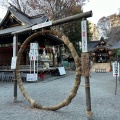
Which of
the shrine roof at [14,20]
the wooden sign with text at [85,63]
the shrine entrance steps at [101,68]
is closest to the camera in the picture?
the wooden sign with text at [85,63]

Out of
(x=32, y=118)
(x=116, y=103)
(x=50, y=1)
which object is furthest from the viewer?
(x=50, y=1)

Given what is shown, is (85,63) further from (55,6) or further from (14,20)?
(55,6)

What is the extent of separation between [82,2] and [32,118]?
88.1 feet

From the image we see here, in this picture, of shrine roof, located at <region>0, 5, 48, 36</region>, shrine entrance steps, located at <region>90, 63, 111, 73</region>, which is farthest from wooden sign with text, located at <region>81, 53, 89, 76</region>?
shrine entrance steps, located at <region>90, 63, 111, 73</region>

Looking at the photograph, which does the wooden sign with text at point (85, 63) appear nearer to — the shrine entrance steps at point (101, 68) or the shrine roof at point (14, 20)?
the shrine roof at point (14, 20)

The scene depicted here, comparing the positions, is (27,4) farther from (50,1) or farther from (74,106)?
(74,106)

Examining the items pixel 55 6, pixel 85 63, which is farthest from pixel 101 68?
pixel 85 63

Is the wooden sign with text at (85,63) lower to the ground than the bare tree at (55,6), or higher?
lower

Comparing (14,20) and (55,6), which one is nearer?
(14,20)

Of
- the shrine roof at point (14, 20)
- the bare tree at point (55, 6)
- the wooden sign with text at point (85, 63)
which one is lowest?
the wooden sign with text at point (85, 63)

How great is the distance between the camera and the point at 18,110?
5520 millimetres

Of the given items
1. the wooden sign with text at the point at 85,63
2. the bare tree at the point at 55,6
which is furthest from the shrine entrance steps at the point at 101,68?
the wooden sign with text at the point at 85,63

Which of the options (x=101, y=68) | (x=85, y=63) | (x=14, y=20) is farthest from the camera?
(x=101, y=68)

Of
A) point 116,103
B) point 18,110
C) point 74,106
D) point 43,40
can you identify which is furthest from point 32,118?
point 43,40
